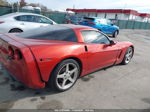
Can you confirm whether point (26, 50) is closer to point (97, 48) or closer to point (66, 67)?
point (66, 67)

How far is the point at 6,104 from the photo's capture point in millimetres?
2406

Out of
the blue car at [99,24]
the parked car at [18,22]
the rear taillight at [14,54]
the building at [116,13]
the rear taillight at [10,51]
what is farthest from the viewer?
the building at [116,13]

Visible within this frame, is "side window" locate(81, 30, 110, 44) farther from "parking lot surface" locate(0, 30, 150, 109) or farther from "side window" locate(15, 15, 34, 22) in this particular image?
"side window" locate(15, 15, 34, 22)

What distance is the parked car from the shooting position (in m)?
6.03

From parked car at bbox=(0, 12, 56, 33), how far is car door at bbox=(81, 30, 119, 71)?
13.8ft

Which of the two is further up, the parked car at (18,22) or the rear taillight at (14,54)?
the parked car at (18,22)

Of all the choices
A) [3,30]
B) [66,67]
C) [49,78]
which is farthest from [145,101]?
[3,30]

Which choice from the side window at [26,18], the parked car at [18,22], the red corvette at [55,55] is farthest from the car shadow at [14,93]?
the side window at [26,18]

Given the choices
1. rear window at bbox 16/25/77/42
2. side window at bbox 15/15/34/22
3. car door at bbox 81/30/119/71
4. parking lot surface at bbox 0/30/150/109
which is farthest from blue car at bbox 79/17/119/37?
rear window at bbox 16/25/77/42

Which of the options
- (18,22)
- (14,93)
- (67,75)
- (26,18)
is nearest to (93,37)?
(67,75)

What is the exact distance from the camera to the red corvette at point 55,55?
2.33 meters

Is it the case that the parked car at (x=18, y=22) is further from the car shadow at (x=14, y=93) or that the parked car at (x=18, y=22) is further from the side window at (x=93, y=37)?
the side window at (x=93, y=37)

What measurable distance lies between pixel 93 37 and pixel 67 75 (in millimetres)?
1230

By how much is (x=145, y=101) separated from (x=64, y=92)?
1.70 m
